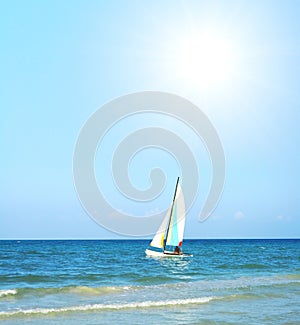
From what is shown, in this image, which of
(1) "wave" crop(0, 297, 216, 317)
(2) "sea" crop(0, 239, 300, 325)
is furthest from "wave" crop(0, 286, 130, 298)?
(1) "wave" crop(0, 297, 216, 317)

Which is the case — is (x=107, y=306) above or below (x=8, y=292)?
below

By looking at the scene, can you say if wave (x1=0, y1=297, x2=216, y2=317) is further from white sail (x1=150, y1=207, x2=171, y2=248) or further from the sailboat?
white sail (x1=150, y1=207, x2=171, y2=248)

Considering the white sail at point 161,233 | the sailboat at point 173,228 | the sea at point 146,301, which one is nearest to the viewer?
the sea at point 146,301

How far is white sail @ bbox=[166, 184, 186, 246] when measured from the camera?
1848 inches

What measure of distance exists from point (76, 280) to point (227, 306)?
12.9 meters

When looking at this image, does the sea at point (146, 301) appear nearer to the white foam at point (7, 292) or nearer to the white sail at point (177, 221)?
the white foam at point (7, 292)

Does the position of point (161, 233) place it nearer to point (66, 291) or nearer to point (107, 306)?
point (66, 291)

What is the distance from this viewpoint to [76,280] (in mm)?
28672

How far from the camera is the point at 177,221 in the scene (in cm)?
4719

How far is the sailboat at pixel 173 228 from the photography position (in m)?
46.9

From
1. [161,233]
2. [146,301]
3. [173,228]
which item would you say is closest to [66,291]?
[146,301]

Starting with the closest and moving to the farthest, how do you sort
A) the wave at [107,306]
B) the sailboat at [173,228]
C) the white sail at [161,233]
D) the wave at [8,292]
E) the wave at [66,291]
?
the wave at [107,306] → the wave at [8,292] → the wave at [66,291] → the sailboat at [173,228] → the white sail at [161,233]

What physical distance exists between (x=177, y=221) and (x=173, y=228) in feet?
3.01

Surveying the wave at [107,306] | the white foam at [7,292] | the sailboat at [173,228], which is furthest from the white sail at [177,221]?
the wave at [107,306]
